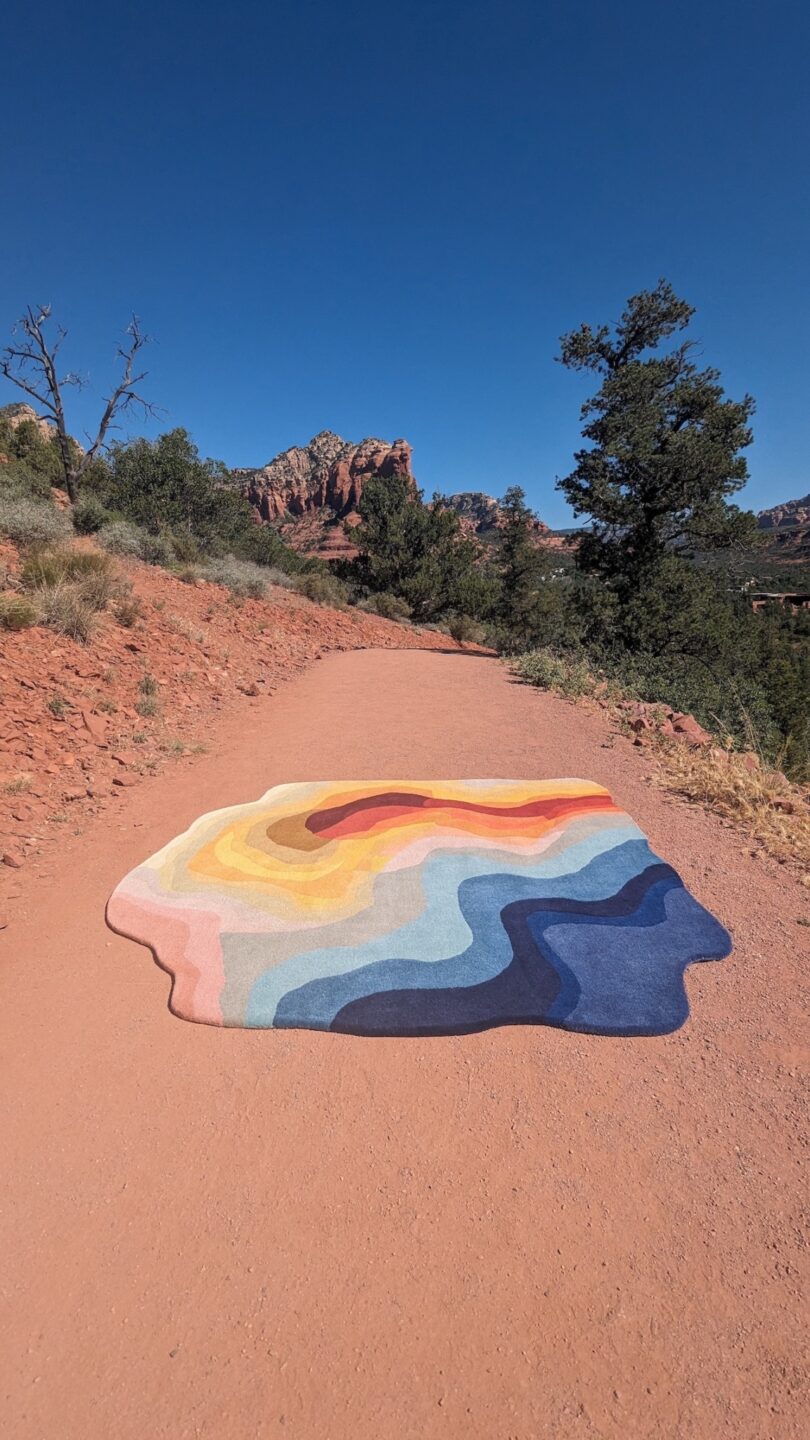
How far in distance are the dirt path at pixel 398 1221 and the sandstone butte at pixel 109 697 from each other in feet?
5.58

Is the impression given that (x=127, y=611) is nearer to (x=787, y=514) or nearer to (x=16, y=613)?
(x=16, y=613)

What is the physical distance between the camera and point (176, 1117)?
6.99ft

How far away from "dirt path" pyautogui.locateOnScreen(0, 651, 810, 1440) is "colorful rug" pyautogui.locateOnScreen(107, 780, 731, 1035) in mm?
136

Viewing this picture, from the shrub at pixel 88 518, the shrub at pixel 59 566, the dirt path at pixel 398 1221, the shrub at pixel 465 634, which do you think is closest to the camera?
the dirt path at pixel 398 1221

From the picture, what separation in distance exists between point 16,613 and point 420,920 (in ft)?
19.9

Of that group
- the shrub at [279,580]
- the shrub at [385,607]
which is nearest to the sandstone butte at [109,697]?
the shrub at [279,580]

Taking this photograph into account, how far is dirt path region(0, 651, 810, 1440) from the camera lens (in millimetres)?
1420

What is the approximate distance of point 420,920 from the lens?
10.5ft

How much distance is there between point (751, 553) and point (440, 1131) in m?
13.4

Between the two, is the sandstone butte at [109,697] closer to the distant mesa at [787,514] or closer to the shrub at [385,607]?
the shrub at [385,607]

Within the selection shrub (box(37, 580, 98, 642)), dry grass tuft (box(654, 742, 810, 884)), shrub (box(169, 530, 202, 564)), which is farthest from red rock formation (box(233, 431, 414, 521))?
dry grass tuft (box(654, 742, 810, 884))

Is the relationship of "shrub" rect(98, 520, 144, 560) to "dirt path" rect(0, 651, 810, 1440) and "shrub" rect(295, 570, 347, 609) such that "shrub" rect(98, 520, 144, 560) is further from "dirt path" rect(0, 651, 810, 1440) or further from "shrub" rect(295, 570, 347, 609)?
"dirt path" rect(0, 651, 810, 1440)

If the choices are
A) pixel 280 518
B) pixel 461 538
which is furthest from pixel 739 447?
pixel 280 518

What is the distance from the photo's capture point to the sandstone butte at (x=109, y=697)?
443 centimetres
